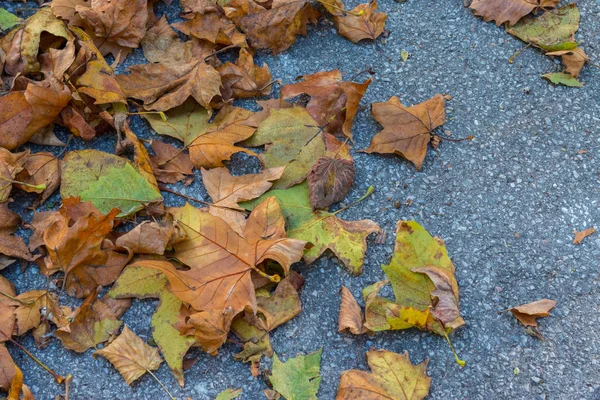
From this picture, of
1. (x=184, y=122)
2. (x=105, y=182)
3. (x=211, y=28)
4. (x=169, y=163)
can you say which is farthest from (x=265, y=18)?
(x=105, y=182)

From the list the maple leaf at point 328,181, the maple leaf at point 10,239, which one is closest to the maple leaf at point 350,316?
the maple leaf at point 328,181

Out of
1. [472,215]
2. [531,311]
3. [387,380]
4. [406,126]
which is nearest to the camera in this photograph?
[387,380]

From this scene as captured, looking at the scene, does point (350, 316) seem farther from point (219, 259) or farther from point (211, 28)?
point (211, 28)

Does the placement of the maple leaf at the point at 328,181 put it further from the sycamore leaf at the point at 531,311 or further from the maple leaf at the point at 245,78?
the sycamore leaf at the point at 531,311

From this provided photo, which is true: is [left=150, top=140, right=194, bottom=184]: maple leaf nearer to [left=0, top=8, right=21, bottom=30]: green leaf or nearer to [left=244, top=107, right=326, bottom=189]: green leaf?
[left=244, top=107, right=326, bottom=189]: green leaf

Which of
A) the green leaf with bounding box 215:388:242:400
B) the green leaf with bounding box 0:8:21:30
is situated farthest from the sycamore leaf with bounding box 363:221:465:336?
the green leaf with bounding box 0:8:21:30

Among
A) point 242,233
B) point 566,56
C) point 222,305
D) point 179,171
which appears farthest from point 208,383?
point 566,56
